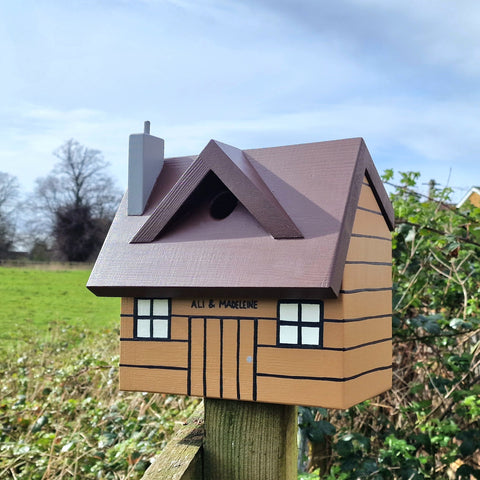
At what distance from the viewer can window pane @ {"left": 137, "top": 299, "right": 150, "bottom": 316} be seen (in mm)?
1723

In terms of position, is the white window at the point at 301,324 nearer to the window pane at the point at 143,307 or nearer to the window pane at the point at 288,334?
the window pane at the point at 288,334

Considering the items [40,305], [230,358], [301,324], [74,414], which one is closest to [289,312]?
[301,324]

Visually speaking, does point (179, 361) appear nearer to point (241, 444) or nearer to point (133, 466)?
point (241, 444)

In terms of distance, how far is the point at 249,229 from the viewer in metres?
1.62

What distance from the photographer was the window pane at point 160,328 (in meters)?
1.69

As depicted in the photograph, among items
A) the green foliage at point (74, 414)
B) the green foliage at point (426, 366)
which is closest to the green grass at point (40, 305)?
the green foliage at point (74, 414)

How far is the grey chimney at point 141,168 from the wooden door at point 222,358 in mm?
442

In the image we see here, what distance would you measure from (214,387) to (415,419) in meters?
2.29

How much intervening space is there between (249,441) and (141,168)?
2.99 feet

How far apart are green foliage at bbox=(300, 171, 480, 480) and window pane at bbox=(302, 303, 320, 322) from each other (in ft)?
5.05

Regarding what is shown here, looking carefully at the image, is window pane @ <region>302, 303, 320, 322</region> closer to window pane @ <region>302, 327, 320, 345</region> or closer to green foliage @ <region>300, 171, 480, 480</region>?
window pane @ <region>302, 327, 320, 345</region>

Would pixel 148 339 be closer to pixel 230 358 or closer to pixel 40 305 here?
pixel 230 358

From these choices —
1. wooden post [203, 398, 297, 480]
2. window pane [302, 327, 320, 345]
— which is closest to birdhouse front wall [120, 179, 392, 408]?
window pane [302, 327, 320, 345]

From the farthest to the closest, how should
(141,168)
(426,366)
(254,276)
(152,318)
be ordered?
(426,366) < (141,168) < (152,318) < (254,276)
